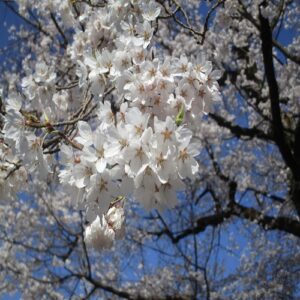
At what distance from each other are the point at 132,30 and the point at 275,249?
6734 millimetres

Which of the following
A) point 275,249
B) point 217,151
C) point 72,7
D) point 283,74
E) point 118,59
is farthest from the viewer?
point 217,151

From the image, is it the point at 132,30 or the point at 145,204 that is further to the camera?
the point at 132,30

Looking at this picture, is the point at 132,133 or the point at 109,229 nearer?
the point at 132,133

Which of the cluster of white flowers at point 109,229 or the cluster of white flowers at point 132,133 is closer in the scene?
the cluster of white flowers at point 132,133

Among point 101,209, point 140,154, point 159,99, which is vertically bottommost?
point 101,209

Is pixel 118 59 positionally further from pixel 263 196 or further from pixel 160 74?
pixel 263 196

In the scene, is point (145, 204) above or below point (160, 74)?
below

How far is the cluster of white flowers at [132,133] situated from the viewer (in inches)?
57.5

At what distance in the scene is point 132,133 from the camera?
4.90 feet

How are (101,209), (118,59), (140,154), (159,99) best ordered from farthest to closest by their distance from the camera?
1. (118,59)
2. (159,99)
3. (101,209)
4. (140,154)

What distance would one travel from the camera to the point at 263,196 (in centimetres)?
832

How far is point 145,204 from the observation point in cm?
153

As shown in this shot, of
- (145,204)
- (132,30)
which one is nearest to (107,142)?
(145,204)

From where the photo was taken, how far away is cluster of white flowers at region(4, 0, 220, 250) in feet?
4.79
